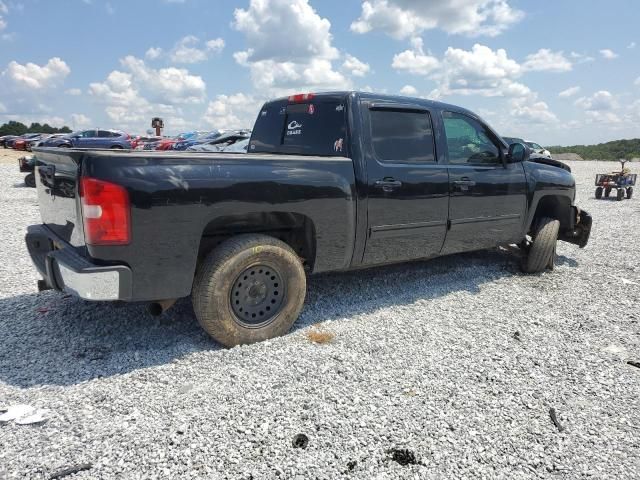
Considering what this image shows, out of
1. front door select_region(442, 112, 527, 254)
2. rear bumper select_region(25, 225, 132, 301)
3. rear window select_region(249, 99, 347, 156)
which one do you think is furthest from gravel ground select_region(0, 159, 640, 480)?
rear window select_region(249, 99, 347, 156)

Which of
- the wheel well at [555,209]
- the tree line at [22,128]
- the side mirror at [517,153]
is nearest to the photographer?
the side mirror at [517,153]

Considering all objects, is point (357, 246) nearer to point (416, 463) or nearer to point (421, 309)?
point (421, 309)

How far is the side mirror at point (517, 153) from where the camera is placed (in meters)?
4.85

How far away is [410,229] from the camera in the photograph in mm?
4152

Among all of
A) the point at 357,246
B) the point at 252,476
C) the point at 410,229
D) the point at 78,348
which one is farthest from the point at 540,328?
the point at 78,348

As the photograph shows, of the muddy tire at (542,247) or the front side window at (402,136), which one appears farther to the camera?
the muddy tire at (542,247)

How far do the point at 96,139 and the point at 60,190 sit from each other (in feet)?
85.3

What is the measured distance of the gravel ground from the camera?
2252mm

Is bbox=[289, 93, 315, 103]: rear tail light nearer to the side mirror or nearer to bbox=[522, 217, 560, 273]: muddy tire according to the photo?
the side mirror

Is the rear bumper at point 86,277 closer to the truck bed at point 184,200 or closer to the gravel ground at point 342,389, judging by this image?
the truck bed at point 184,200

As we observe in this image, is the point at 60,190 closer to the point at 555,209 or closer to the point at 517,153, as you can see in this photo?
the point at 517,153

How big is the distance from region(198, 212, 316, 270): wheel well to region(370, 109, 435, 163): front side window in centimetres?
93

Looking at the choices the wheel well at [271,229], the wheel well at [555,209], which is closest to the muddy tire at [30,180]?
the wheel well at [271,229]

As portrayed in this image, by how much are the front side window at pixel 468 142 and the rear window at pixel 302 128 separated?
48.6 inches
